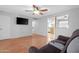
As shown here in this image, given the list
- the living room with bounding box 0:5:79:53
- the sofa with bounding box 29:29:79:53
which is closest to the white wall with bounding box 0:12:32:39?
the living room with bounding box 0:5:79:53

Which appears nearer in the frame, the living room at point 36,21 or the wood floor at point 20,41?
the living room at point 36,21

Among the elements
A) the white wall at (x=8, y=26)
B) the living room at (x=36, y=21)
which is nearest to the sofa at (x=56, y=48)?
the living room at (x=36, y=21)

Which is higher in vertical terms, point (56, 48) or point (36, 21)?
point (36, 21)

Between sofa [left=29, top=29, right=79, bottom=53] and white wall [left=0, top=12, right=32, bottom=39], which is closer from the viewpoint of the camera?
sofa [left=29, top=29, right=79, bottom=53]

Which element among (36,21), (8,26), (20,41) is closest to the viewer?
(36,21)

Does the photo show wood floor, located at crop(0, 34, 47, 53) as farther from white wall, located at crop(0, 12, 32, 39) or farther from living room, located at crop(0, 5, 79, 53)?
white wall, located at crop(0, 12, 32, 39)

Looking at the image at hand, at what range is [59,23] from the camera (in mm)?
1214

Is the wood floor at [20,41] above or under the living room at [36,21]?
under

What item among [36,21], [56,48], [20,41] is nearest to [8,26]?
[36,21]

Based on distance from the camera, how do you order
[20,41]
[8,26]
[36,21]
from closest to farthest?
1. [36,21]
2. [8,26]
3. [20,41]

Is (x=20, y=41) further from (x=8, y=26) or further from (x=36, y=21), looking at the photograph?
(x=36, y=21)

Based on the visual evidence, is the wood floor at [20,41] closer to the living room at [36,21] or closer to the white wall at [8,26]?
the living room at [36,21]
